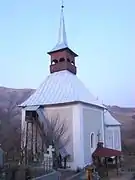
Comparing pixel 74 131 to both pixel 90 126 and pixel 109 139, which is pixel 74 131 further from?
pixel 109 139

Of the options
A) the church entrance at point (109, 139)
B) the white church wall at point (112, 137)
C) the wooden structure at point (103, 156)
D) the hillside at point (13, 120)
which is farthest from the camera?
the hillside at point (13, 120)

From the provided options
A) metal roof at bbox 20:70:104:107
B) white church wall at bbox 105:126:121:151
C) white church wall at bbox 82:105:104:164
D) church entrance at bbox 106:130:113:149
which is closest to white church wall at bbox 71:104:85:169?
white church wall at bbox 82:105:104:164

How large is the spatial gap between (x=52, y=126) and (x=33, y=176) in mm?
9817

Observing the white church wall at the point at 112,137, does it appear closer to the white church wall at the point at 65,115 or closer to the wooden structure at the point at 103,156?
the wooden structure at the point at 103,156

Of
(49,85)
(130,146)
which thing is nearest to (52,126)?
(49,85)

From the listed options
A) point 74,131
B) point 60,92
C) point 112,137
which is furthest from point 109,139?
point 60,92

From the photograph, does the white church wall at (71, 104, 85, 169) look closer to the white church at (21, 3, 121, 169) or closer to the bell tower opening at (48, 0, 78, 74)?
the white church at (21, 3, 121, 169)

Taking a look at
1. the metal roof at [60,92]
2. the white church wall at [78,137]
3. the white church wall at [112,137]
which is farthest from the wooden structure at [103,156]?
the white church wall at [112,137]

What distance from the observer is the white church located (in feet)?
72.9

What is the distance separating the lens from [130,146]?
4362 centimetres

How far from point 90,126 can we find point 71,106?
3.02 metres

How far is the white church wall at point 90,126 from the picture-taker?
2277cm

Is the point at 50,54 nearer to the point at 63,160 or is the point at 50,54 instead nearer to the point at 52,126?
the point at 52,126

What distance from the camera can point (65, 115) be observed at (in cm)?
2312
